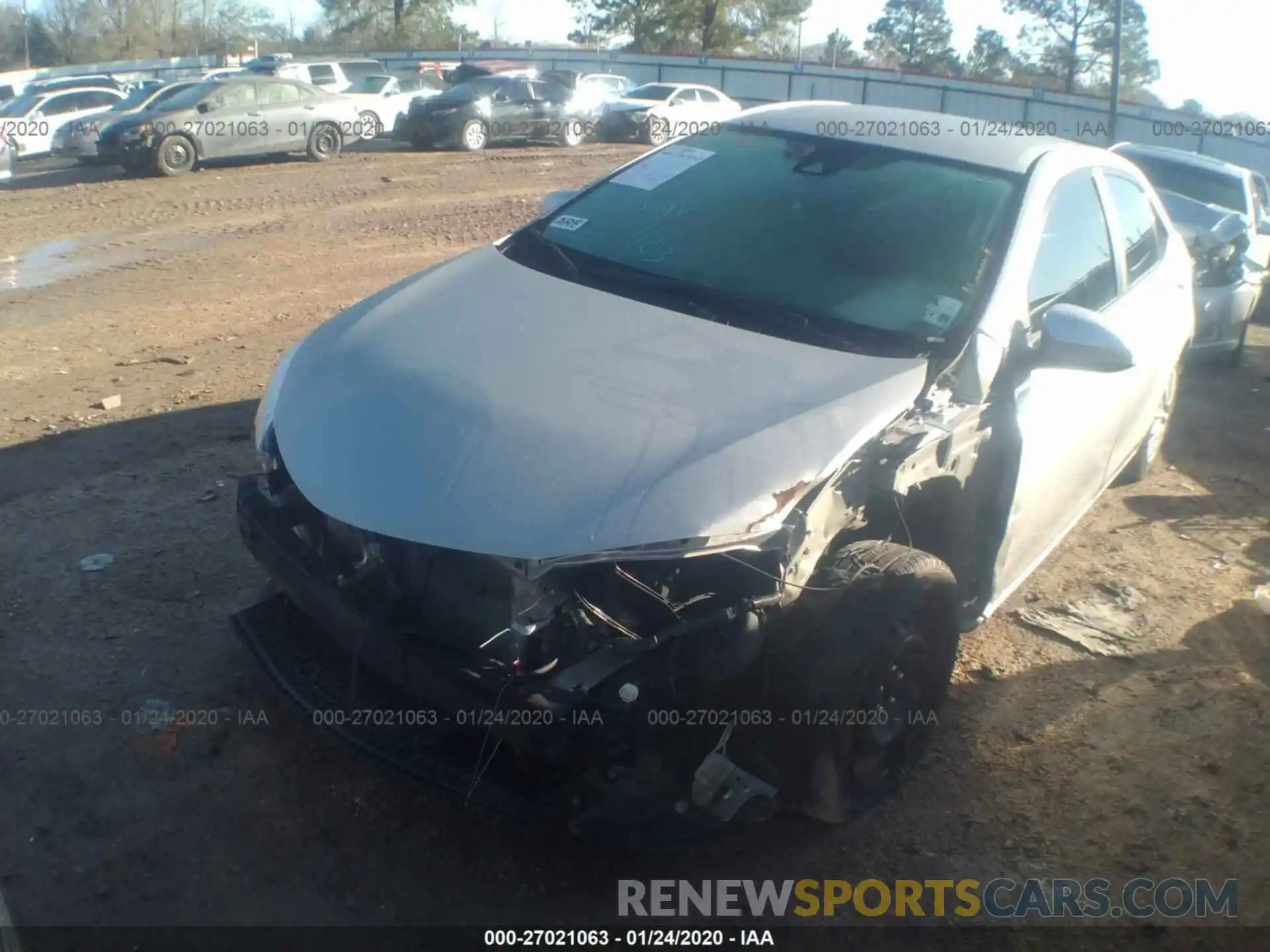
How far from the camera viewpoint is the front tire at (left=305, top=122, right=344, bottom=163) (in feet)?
61.6

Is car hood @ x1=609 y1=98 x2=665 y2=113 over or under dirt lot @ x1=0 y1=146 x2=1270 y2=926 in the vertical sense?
over

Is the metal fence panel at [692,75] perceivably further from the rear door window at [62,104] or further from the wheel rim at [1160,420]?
the wheel rim at [1160,420]

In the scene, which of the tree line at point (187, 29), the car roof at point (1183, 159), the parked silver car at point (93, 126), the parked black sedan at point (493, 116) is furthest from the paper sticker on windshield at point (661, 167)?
the tree line at point (187, 29)

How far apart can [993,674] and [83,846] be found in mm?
3048

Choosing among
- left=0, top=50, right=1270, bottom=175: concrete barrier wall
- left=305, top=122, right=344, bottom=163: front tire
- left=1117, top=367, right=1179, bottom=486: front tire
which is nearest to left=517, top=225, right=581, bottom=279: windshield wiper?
left=1117, top=367, right=1179, bottom=486: front tire

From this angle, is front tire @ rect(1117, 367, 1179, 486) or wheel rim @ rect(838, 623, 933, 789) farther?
front tire @ rect(1117, 367, 1179, 486)

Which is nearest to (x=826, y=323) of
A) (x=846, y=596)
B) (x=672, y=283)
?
(x=672, y=283)

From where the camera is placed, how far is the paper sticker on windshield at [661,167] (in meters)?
4.54

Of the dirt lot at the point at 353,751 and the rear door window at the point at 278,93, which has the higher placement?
the rear door window at the point at 278,93

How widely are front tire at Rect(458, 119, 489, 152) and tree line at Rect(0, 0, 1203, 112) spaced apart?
19780mm

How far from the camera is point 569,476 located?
2.82 metres

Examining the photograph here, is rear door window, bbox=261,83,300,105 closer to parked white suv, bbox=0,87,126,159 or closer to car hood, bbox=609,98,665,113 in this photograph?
parked white suv, bbox=0,87,126,159

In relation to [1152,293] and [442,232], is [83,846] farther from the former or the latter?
[442,232]

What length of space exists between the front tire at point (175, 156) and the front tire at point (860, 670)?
51.7 feet
